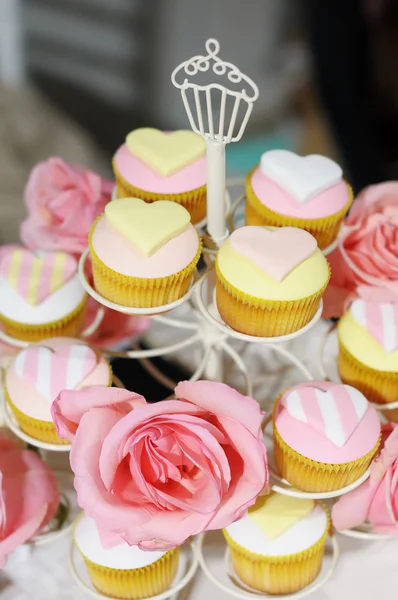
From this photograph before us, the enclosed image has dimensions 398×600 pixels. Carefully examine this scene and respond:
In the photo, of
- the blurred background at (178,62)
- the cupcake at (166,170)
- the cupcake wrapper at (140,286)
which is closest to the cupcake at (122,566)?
the cupcake wrapper at (140,286)

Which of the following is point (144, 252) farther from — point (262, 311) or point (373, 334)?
point (373, 334)

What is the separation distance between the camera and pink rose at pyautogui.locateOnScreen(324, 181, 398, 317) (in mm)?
707

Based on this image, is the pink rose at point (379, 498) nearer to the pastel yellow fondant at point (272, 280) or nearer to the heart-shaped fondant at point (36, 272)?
the pastel yellow fondant at point (272, 280)

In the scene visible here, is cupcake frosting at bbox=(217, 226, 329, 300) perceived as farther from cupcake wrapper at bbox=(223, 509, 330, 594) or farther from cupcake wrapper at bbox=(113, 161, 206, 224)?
cupcake wrapper at bbox=(223, 509, 330, 594)

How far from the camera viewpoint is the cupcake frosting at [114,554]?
67 centimetres

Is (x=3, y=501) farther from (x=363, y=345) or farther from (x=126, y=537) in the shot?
(x=363, y=345)

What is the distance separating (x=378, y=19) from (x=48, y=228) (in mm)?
2239

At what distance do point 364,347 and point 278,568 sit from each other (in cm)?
Result: 22

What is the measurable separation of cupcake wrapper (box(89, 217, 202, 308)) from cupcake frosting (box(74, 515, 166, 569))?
0.22 metres

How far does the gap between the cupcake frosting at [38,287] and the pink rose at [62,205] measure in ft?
0.06

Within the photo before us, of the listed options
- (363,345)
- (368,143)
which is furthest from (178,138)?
(368,143)

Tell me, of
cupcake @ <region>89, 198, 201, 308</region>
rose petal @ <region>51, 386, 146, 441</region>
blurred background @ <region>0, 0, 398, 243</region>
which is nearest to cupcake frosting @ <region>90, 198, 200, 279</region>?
cupcake @ <region>89, 198, 201, 308</region>

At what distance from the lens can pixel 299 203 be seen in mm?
688

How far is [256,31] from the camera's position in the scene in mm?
2990
